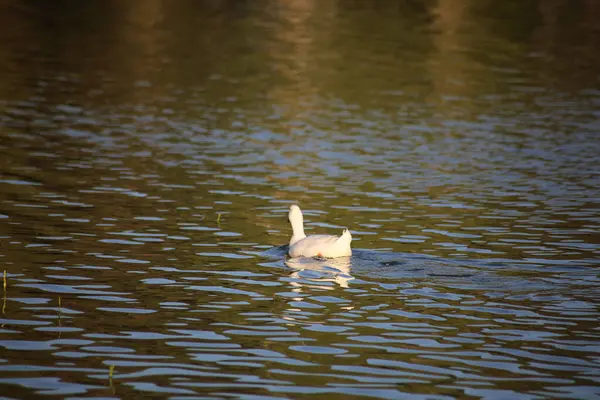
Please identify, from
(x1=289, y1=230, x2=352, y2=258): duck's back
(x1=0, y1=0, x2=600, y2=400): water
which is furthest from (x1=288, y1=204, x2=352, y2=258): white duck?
(x1=0, y1=0, x2=600, y2=400): water

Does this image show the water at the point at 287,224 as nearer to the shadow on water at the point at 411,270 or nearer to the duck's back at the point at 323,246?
the shadow on water at the point at 411,270

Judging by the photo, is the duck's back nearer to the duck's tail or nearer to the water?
the duck's tail

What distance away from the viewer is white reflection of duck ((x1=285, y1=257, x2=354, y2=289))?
660 inches

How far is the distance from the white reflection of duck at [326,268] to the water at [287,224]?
0.05m

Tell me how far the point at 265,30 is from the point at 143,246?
133ft

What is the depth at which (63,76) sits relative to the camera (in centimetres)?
3981

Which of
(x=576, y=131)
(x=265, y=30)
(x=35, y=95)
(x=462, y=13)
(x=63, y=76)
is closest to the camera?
(x=576, y=131)

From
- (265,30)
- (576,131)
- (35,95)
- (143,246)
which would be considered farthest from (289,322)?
(265,30)

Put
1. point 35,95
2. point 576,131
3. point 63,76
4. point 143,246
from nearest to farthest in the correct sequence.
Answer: point 143,246, point 576,131, point 35,95, point 63,76

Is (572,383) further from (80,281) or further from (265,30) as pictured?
(265,30)

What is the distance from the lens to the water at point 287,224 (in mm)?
12297

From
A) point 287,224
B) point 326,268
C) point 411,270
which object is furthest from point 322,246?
point 287,224

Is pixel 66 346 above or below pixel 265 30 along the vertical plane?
below

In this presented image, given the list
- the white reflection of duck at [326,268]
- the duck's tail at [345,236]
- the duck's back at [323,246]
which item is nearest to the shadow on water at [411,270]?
the white reflection of duck at [326,268]
